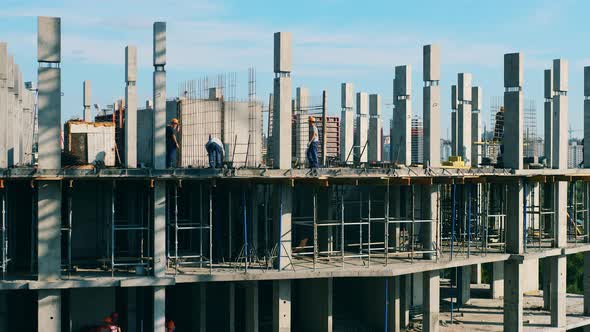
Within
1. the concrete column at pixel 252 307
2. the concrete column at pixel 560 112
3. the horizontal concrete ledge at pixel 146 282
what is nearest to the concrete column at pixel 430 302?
the concrete column at pixel 252 307

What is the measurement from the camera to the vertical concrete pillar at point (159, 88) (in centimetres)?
2725

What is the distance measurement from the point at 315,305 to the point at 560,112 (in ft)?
51.0

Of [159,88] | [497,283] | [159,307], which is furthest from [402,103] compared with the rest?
[159,307]

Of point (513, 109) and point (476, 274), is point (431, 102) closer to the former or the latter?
point (513, 109)

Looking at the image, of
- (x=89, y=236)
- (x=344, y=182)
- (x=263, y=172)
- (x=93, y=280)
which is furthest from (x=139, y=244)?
(x=344, y=182)

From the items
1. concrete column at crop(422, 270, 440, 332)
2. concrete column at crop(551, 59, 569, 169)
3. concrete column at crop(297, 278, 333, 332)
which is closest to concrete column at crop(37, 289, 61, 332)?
concrete column at crop(297, 278, 333, 332)

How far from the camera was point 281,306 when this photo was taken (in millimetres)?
29359

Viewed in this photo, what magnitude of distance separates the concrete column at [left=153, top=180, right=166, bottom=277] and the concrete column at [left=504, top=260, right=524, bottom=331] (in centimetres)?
1531

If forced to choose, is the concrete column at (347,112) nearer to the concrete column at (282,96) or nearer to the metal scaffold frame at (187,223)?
the metal scaffold frame at (187,223)

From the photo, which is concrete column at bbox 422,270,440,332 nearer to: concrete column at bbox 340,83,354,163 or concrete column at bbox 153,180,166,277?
concrete column at bbox 153,180,166,277

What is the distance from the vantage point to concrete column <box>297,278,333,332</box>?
31500 millimetres

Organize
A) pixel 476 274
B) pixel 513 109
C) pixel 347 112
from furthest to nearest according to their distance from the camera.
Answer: pixel 476 274 → pixel 347 112 → pixel 513 109

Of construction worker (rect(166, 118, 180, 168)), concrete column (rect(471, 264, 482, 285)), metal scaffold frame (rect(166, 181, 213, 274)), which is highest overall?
construction worker (rect(166, 118, 180, 168))

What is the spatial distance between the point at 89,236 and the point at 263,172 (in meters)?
7.23
